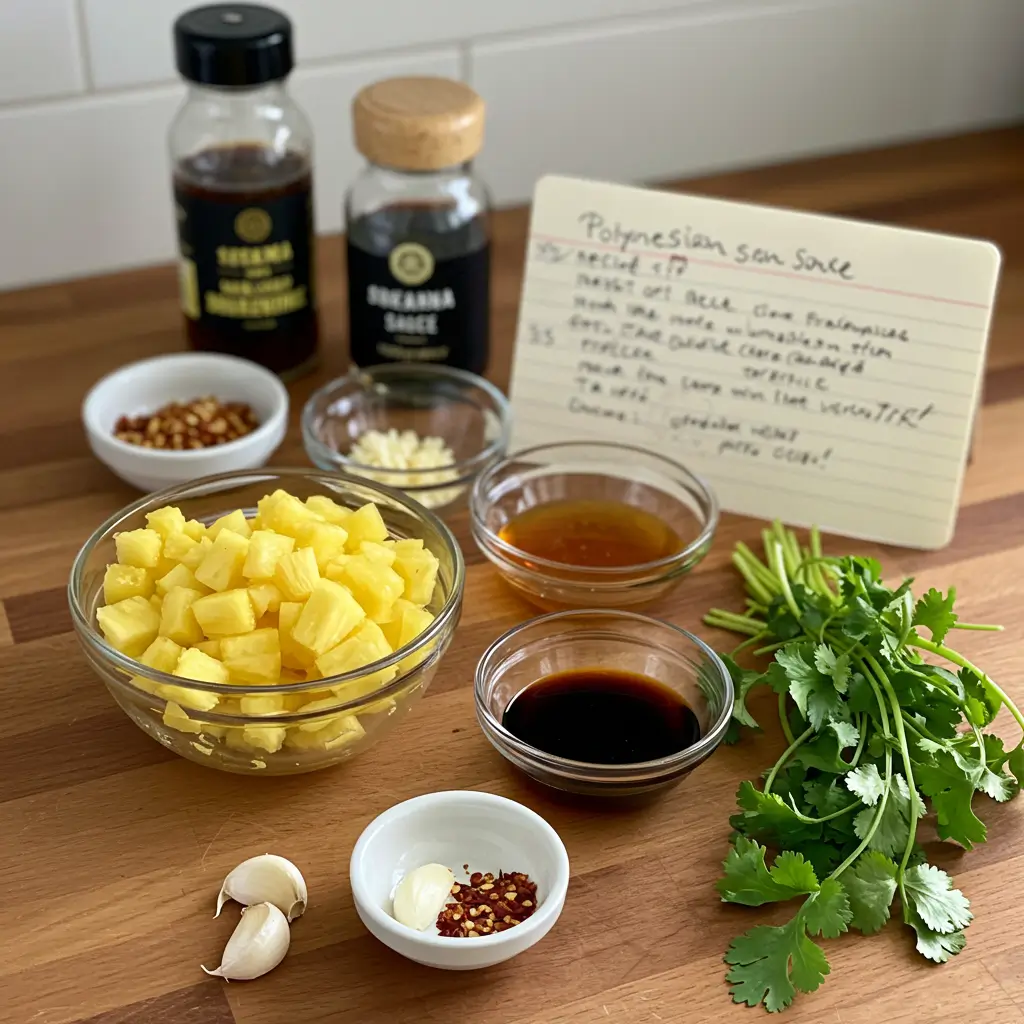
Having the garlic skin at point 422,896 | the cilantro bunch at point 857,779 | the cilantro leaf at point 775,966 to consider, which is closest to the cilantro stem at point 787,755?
the cilantro bunch at point 857,779

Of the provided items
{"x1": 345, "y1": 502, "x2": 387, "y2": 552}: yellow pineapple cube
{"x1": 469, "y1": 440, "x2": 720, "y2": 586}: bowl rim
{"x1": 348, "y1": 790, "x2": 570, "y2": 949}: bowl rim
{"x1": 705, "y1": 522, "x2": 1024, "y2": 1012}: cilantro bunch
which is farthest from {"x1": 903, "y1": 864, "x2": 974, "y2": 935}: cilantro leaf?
{"x1": 345, "y1": 502, "x2": 387, "y2": 552}: yellow pineapple cube

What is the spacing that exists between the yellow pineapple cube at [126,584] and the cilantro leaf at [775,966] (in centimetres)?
48

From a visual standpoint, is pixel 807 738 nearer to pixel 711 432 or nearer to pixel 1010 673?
pixel 1010 673

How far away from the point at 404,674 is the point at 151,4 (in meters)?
0.93

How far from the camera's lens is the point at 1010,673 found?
114 cm

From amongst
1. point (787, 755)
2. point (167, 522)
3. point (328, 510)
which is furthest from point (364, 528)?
point (787, 755)

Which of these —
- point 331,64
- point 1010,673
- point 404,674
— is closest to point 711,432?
point 1010,673

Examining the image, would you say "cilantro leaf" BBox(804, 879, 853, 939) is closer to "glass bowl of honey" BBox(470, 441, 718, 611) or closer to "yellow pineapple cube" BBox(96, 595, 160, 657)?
"glass bowl of honey" BBox(470, 441, 718, 611)

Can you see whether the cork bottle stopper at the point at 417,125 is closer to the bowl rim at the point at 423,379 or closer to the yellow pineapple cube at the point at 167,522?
the bowl rim at the point at 423,379

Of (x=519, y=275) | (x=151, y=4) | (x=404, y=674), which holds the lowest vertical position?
(x=519, y=275)

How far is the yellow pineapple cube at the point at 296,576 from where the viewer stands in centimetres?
98

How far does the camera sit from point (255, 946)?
2.92ft

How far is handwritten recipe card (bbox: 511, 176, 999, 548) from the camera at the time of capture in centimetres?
124

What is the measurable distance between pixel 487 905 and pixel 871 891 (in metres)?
0.25
